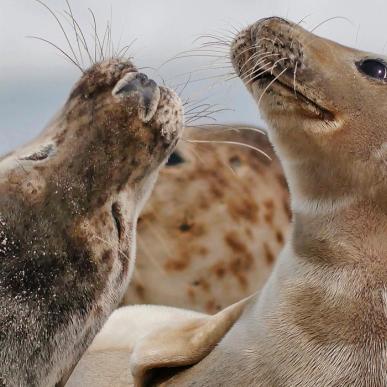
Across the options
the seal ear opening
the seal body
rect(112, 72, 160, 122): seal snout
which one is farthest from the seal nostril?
the seal ear opening

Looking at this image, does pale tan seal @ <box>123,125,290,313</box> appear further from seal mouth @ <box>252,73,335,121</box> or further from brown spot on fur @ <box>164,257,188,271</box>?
seal mouth @ <box>252,73,335,121</box>

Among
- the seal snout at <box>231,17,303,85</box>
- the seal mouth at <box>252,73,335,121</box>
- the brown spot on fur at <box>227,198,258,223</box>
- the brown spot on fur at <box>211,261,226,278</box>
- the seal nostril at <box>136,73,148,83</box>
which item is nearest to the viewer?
the seal nostril at <box>136,73,148,83</box>

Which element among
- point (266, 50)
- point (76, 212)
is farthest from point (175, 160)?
point (76, 212)

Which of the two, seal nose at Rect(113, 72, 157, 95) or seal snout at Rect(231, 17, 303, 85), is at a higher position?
seal nose at Rect(113, 72, 157, 95)

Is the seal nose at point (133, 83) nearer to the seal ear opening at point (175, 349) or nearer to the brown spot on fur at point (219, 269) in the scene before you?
the seal ear opening at point (175, 349)

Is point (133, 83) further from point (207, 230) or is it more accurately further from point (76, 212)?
point (207, 230)

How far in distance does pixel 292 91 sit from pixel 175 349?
133 centimetres

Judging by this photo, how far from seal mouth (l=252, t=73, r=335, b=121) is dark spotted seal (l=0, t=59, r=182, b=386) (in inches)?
20.0

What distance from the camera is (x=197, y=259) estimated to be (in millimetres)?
6312

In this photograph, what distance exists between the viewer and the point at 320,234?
12.8 feet

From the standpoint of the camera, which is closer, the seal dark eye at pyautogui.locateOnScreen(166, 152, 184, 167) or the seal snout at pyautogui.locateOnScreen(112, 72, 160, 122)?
the seal snout at pyautogui.locateOnScreen(112, 72, 160, 122)

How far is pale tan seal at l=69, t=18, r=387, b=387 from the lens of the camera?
147 inches

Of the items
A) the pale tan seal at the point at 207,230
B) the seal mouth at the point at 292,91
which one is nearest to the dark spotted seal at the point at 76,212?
the seal mouth at the point at 292,91

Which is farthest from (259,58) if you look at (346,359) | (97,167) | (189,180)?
(189,180)
